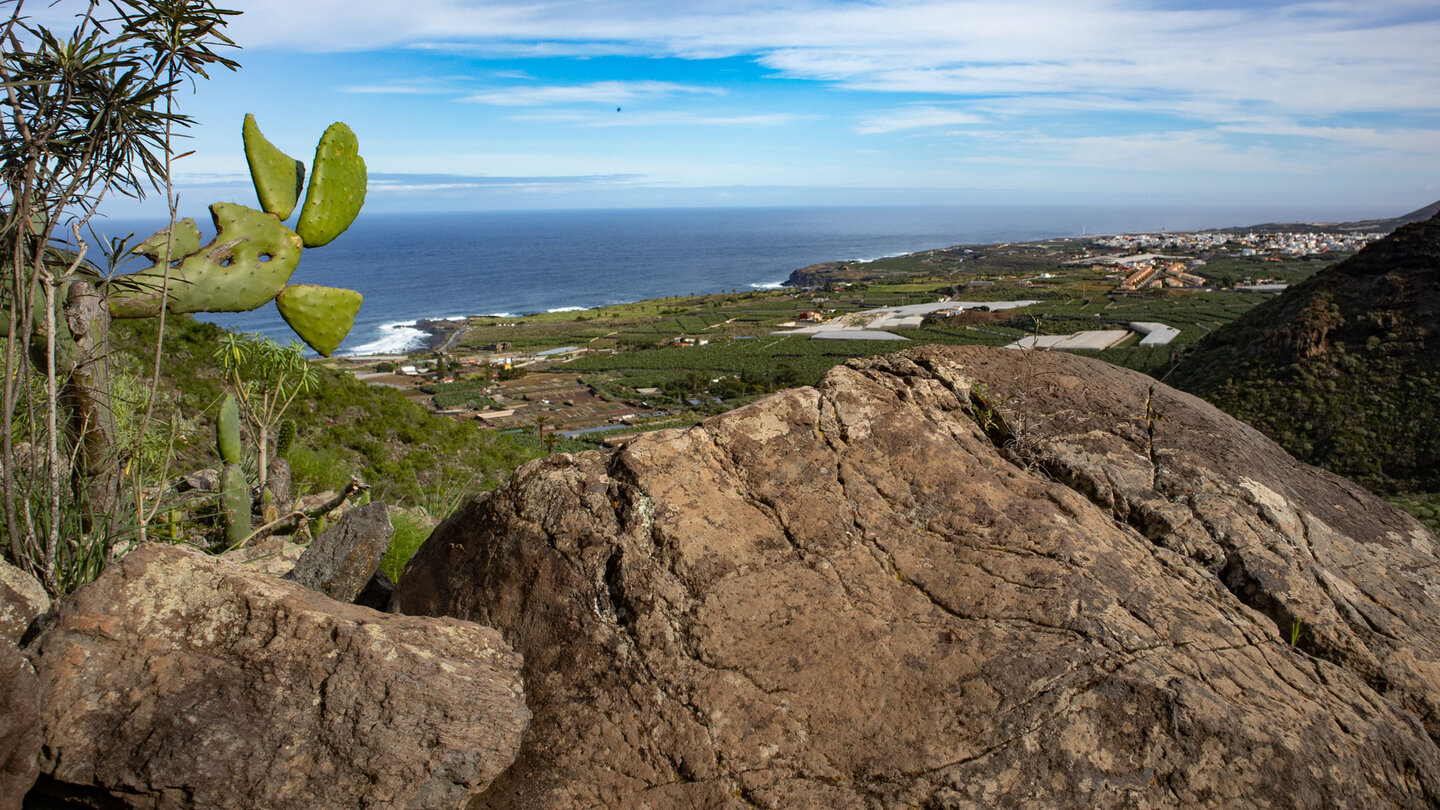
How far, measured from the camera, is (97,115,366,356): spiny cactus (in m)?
5.54

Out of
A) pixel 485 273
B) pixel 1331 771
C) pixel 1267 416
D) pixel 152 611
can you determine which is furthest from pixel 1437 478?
pixel 485 273

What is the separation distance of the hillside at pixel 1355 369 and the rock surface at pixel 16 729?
25.6 m

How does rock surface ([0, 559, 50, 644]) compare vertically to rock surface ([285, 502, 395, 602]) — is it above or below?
above

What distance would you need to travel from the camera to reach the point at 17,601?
3.35m

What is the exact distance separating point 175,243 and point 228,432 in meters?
3.24

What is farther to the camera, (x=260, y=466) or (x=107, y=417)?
(x=260, y=466)

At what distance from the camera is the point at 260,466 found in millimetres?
9016

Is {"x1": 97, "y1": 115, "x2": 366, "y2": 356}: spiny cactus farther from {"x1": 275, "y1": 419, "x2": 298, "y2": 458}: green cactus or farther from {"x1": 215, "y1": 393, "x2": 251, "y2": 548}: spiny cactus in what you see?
{"x1": 275, "y1": 419, "x2": 298, "y2": 458}: green cactus

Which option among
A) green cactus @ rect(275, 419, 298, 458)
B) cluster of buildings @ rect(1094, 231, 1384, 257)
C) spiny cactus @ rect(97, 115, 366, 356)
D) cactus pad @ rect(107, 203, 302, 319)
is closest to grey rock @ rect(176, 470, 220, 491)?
green cactus @ rect(275, 419, 298, 458)

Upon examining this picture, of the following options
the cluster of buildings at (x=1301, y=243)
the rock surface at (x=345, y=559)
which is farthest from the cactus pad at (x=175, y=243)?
the cluster of buildings at (x=1301, y=243)

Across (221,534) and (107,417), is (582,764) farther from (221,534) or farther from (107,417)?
(221,534)

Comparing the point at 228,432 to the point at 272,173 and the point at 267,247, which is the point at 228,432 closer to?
the point at 267,247

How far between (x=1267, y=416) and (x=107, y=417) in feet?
89.9

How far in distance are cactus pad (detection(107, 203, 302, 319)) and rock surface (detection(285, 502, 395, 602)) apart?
1.72 meters
